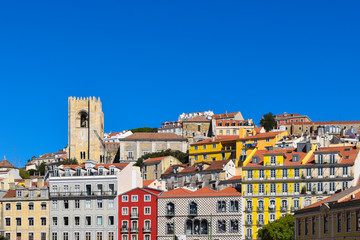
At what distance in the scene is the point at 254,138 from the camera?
443ft

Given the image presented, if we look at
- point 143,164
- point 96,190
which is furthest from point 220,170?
point 143,164

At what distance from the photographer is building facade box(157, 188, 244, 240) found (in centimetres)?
9669

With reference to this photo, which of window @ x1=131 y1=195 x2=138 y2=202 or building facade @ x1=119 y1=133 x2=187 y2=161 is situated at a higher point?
building facade @ x1=119 y1=133 x2=187 y2=161

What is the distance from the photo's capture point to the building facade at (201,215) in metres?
96.7

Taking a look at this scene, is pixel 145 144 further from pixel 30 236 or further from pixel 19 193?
pixel 30 236

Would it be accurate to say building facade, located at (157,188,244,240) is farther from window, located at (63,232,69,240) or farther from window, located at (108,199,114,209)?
window, located at (63,232,69,240)

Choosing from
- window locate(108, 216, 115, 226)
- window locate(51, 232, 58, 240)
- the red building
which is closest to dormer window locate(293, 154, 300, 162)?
the red building

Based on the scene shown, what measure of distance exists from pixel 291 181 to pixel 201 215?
12.1 m

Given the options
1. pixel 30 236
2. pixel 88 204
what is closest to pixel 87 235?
pixel 88 204

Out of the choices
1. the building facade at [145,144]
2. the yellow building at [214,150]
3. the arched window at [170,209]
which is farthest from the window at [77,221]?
the building facade at [145,144]

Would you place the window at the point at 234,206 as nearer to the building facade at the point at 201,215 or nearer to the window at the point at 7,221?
the building facade at the point at 201,215

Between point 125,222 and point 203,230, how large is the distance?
33.7ft

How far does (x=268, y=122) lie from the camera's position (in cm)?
18925

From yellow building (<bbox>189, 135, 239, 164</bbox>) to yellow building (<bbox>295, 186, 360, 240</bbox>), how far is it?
218ft
